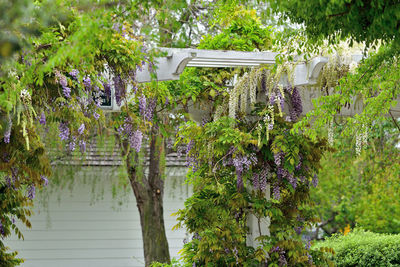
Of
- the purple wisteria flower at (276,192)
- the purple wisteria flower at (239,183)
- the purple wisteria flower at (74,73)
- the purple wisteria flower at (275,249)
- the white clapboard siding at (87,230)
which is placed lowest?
the white clapboard siding at (87,230)

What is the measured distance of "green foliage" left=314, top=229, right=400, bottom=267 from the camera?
326 inches

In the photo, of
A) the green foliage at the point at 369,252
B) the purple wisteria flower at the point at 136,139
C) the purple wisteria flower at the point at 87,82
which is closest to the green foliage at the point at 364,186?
the green foliage at the point at 369,252

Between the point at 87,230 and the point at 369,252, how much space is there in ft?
19.6

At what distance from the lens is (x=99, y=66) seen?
5156 millimetres

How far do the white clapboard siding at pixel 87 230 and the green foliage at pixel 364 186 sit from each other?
321 centimetres

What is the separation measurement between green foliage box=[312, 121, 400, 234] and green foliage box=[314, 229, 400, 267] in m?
1.16

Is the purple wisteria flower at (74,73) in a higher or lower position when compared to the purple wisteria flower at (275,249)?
higher

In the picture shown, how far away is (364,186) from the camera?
12430mm

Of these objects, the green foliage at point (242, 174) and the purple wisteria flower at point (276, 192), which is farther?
the purple wisteria flower at point (276, 192)

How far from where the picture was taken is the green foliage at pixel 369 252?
27.1ft

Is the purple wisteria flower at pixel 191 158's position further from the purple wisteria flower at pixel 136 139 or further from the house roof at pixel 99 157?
the house roof at pixel 99 157

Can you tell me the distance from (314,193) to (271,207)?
10927 millimetres

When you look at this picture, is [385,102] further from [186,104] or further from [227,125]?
[186,104]

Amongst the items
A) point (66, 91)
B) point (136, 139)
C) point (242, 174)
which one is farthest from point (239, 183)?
point (66, 91)
